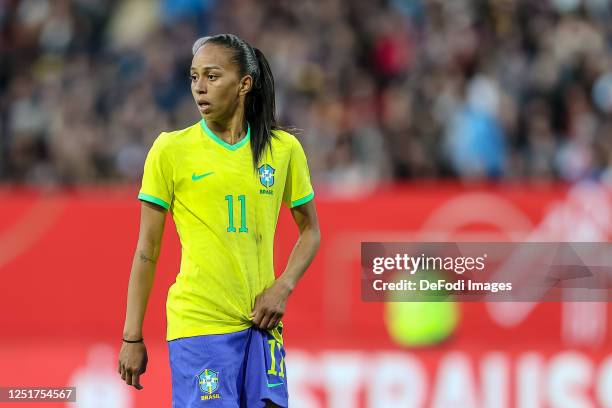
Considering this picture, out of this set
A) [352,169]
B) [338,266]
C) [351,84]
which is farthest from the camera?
[351,84]

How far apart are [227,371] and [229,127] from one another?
0.92 meters

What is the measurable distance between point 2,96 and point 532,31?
18.7 ft

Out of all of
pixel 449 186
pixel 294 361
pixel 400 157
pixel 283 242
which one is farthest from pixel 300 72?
pixel 294 361

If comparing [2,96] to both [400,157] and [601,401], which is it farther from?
[601,401]

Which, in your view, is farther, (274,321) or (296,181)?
(296,181)

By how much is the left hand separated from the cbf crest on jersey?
400 millimetres

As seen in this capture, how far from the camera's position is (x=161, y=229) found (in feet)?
15.6

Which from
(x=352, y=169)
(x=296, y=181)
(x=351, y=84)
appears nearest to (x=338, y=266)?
(x=352, y=169)

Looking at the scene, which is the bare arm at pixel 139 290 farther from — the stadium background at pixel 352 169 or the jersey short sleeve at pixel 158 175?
the stadium background at pixel 352 169

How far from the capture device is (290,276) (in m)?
4.91

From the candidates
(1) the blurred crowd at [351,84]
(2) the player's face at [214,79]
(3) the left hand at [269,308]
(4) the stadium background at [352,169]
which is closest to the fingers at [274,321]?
(3) the left hand at [269,308]

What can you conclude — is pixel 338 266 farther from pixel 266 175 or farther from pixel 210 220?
pixel 210 220

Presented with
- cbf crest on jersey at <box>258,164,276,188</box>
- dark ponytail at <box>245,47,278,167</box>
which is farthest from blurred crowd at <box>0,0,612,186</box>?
cbf crest on jersey at <box>258,164,276,188</box>

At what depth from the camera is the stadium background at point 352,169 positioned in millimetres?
8406
